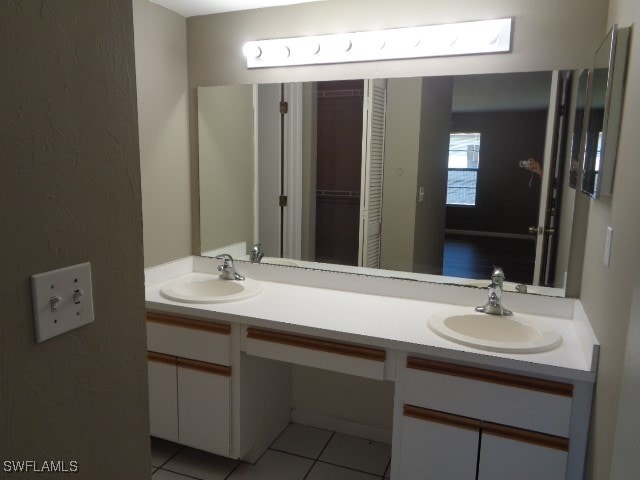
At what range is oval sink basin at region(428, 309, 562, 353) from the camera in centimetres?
163

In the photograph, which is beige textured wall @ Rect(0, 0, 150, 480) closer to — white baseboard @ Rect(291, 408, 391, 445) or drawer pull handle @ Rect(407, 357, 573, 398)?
drawer pull handle @ Rect(407, 357, 573, 398)

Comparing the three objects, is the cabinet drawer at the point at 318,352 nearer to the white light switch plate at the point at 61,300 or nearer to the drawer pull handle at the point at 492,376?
the drawer pull handle at the point at 492,376

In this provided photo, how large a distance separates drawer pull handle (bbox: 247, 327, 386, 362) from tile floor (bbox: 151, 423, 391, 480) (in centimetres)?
72

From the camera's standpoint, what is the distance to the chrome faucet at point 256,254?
2510mm

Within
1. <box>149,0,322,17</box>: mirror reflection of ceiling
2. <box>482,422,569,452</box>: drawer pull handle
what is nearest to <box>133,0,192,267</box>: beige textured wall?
<box>149,0,322,17</box>: mirror reflection of ceiling

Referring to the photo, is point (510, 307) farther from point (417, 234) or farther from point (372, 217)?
point (372, 217)

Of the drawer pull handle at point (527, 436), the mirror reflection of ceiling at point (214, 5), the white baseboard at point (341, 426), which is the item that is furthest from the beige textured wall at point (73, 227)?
the white baseboard at point (341, 426)

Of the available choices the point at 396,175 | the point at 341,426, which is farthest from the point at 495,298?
the point at 341,426

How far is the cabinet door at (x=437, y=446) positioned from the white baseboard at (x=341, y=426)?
0.65 metres

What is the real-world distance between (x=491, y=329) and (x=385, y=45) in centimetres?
130

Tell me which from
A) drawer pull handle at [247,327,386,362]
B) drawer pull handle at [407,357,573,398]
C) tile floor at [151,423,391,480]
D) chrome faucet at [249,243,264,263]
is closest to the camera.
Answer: drawer pull handle at [407,357,573,398]

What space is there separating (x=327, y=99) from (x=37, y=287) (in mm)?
1798

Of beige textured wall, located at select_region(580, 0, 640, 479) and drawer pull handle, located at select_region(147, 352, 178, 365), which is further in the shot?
drawer pull handle, located at select_region(147, 352, 178, 365)

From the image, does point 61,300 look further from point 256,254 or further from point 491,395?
point 256,254
